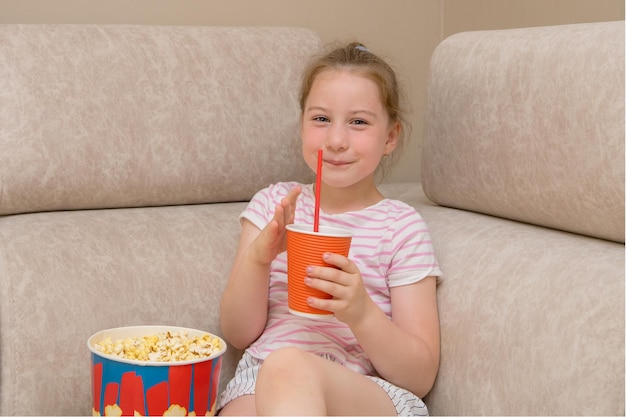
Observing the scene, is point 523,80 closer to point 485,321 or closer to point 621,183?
point 621,183

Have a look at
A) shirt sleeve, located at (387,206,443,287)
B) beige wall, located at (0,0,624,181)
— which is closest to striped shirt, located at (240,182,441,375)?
shirt sleeve, located at (387,206,443,287)

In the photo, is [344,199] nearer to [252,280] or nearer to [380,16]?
[252,280]

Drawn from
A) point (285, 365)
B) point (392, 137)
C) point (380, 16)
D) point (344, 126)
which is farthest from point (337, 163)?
point (380, 16)

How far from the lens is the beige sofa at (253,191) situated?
1278 millimetres

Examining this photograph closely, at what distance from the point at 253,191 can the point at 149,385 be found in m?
0.63

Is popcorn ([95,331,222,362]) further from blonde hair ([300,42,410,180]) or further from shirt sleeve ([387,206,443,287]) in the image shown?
blonde hair ([300,42,410,180])

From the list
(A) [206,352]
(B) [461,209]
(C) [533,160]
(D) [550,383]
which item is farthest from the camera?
(B) [461,209]

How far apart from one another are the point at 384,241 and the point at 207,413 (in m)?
0.44

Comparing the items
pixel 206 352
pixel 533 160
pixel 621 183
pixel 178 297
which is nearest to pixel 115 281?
pixel 178 297

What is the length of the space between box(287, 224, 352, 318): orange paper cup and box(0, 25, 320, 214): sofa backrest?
1.68ft

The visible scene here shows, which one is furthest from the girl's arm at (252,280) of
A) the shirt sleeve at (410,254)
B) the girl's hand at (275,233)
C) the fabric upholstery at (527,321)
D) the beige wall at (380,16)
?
the beige wall at (380,16)

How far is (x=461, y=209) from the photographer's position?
1707 mm

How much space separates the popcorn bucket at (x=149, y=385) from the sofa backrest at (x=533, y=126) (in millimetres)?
610

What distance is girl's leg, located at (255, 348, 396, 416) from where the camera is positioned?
3.80 ft
